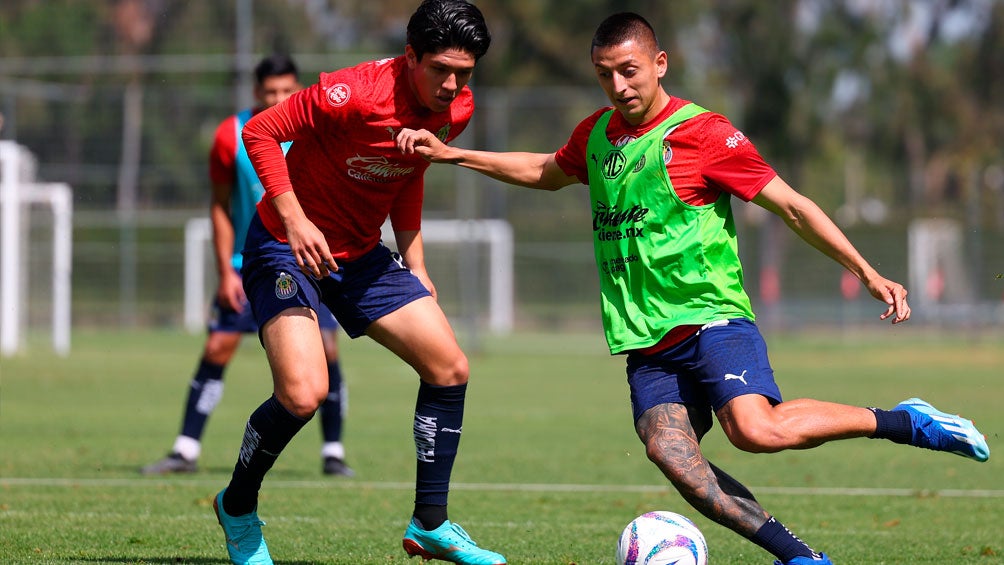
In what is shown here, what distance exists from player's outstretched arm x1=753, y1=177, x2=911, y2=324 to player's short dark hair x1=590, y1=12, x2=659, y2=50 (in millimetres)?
748

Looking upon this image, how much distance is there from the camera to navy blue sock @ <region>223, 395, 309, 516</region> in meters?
5.68

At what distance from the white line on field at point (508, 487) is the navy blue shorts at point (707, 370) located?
3130 millimetres

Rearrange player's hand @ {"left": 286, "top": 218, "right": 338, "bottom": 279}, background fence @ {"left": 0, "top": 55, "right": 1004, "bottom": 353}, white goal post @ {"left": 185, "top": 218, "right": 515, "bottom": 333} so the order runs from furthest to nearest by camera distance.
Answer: white goal post @ {"left": 185, "top": 218, "right": 515, "bottom": 333}, background fence @ {"left": 0, "top": 55, "right": 1004, "bottom": 353}, player's hand @ {"left": 286, "top": 218, "right": 338, "bottom": 279}

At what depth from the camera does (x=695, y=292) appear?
543cm

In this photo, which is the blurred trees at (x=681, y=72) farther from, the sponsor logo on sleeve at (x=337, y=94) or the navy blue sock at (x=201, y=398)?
the sponsor logo on sleeve at (x=337, y=94)

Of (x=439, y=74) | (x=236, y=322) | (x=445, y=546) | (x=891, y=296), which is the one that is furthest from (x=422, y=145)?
(x=236, y=322)

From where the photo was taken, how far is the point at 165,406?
1496 cm

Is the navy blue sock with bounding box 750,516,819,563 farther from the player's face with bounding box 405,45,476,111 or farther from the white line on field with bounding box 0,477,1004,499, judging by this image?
the white line on field with bounding box 0,477,1004,499

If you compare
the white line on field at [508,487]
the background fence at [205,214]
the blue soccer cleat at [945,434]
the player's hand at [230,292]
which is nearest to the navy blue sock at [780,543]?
the blue soccer cleat at [945,434]

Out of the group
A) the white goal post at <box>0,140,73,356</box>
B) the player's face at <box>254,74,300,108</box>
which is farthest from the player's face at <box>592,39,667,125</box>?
the white goal post at <box>0,140,73,356</box>

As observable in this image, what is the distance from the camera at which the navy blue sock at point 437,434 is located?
19.1 feet

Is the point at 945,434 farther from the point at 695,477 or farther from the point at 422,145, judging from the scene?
the point at 422,145

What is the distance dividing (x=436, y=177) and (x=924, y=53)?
2462cm

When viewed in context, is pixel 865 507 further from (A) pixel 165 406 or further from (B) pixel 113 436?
(A) pixel 165 406
